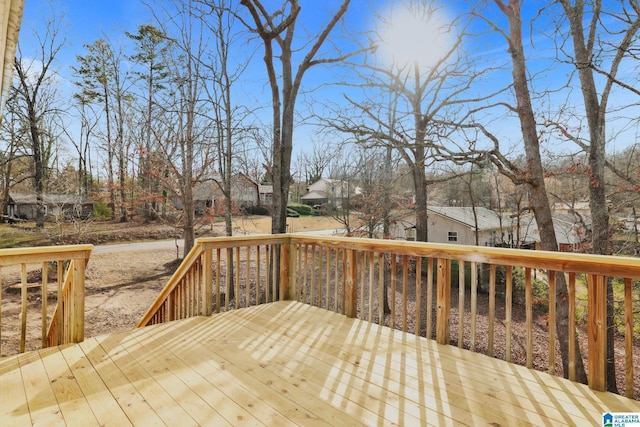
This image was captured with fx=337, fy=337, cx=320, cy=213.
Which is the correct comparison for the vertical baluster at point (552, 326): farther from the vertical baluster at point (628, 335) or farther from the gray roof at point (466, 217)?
the gray roof at point (466, 217)

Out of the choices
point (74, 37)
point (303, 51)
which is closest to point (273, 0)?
point (303, 51)

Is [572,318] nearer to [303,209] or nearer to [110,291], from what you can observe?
[110,291]

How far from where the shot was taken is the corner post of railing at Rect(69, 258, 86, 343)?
2.77 meters

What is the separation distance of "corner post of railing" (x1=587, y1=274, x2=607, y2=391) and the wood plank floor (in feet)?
0.30

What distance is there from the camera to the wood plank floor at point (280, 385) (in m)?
1.83

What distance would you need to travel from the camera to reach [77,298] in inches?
110

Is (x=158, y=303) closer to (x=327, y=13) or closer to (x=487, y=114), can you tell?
(x=327, y=13)

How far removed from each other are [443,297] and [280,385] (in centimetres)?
150

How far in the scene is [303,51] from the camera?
22.2ft

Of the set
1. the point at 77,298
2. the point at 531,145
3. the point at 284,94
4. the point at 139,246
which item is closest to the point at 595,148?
the point at 531,145

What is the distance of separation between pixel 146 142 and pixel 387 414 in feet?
33.3

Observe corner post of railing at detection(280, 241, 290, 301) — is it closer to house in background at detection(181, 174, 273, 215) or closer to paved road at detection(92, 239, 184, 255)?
house in background at detection(181, 174, 273, 215)

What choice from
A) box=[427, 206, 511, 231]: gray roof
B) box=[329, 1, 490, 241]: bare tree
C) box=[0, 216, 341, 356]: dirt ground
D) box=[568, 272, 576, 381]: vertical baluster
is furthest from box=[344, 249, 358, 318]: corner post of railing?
box=[427, 206, 511, 231]: gray roof

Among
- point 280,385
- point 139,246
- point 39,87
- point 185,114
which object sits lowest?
point 139,246
